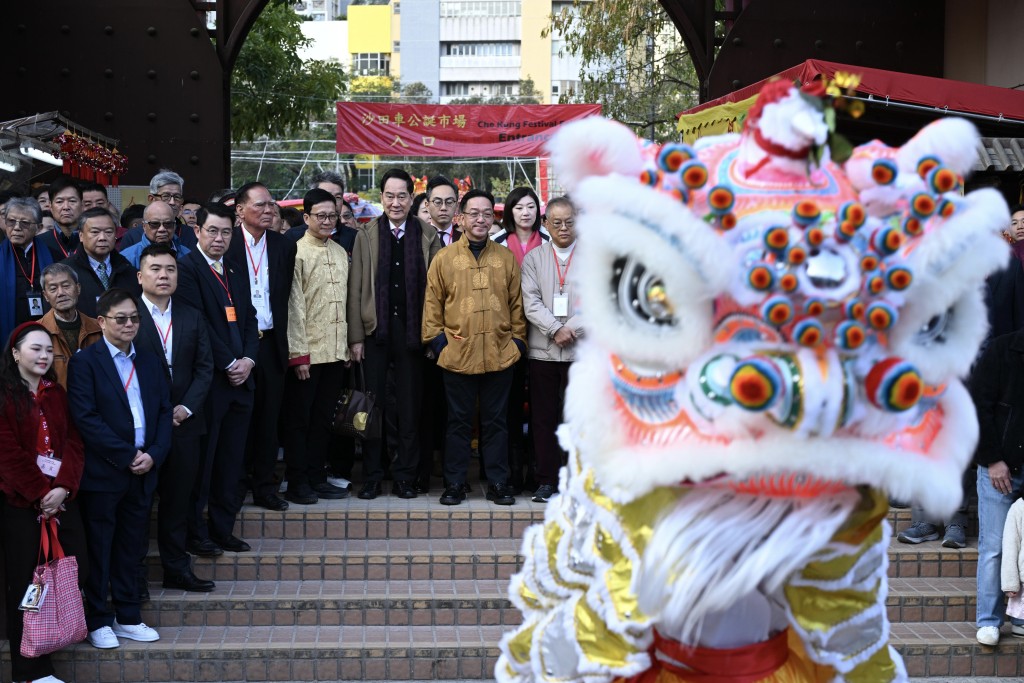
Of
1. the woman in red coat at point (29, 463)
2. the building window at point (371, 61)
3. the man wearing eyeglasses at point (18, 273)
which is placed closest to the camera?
the woman in red coat at point (29, 463)

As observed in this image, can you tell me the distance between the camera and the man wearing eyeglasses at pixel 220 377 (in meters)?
5.89

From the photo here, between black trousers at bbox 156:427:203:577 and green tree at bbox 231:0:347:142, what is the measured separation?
1072 centimetres

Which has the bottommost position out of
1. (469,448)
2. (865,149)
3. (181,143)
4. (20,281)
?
(469,448)

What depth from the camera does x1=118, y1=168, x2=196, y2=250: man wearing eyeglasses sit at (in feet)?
23.4

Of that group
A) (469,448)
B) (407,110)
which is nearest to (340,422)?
(469,448)

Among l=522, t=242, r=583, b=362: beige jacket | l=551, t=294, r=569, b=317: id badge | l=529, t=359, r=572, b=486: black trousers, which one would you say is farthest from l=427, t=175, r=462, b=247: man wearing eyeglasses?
l=529, t=359, r=572, b=486: black trousers

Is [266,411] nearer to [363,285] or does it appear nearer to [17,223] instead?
[363,285]

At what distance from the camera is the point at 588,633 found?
8.23 ft

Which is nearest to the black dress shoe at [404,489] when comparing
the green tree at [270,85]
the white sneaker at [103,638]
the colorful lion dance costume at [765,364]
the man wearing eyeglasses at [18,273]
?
the white sneaker at [103,638]

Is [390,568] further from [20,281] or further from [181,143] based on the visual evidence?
[181,143]

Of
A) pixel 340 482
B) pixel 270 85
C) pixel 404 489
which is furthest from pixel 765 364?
pixel 270 85

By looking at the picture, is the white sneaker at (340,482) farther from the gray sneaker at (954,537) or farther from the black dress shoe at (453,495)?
the gray sneaker at (954,537)

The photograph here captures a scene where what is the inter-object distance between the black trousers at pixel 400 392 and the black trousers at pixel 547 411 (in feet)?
2.12

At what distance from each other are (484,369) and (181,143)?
3527mm
